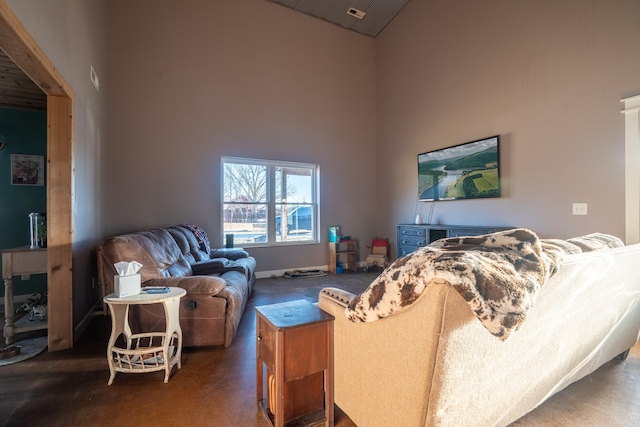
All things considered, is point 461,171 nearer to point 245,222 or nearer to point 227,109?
point 245,222

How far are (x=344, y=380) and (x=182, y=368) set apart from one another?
1.35m

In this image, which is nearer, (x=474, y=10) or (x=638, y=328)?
(x=638, y=328)

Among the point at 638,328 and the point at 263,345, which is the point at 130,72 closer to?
the point at 263,345

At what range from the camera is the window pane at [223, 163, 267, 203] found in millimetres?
4938

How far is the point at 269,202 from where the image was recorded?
Result: 523 centimetres

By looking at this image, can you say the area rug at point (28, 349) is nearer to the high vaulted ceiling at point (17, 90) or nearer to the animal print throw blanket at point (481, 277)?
the high vaulted ceiling at point (17, 90)

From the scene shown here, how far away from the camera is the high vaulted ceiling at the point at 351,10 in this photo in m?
5.27

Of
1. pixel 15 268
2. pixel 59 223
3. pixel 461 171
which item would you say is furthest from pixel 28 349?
pixel 461 171

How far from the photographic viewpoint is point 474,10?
4332mm

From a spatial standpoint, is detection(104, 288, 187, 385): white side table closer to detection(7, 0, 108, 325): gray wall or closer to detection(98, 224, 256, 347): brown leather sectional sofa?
detection(98, 224, 256, 347): brown leather sectional sofa

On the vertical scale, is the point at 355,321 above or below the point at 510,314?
below

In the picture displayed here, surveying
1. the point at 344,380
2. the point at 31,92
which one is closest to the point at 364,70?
the point at 31,92

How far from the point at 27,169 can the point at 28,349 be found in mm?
2268

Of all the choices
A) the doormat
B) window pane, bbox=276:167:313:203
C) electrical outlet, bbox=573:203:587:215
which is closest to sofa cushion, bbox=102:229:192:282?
the doormat
